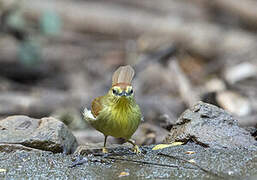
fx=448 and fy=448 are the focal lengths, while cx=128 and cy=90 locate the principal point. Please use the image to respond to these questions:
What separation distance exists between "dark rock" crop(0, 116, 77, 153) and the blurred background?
1414 mm

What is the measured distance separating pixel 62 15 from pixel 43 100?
15.7ft

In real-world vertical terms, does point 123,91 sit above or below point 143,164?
above

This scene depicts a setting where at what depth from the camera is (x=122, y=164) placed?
3.66 metres

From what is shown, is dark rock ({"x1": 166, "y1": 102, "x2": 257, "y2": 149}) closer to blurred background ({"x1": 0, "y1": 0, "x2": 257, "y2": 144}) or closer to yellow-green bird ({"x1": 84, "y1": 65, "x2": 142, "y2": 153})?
yellow-green bird ({"x1": 84, "y1": 65, "x2": 142, "y2": 153})

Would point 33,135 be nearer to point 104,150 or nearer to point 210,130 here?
point 104,150

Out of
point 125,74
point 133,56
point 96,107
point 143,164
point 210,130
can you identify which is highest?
point 133,56

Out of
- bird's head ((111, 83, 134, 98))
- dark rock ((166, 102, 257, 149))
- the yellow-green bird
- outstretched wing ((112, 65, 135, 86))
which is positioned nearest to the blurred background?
dark rock ((166, 102, 257, 149))

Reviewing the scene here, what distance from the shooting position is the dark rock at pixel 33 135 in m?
4.07

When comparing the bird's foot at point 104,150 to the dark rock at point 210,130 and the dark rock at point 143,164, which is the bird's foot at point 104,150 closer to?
the dark rock at point 143,164

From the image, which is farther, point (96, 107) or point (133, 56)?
point (133, 56)

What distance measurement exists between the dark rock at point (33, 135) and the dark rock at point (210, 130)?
1.08 m

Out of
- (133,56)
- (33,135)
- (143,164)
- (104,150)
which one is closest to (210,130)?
(143,164)

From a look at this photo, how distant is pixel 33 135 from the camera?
413cm

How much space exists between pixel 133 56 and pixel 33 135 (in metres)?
6.11
